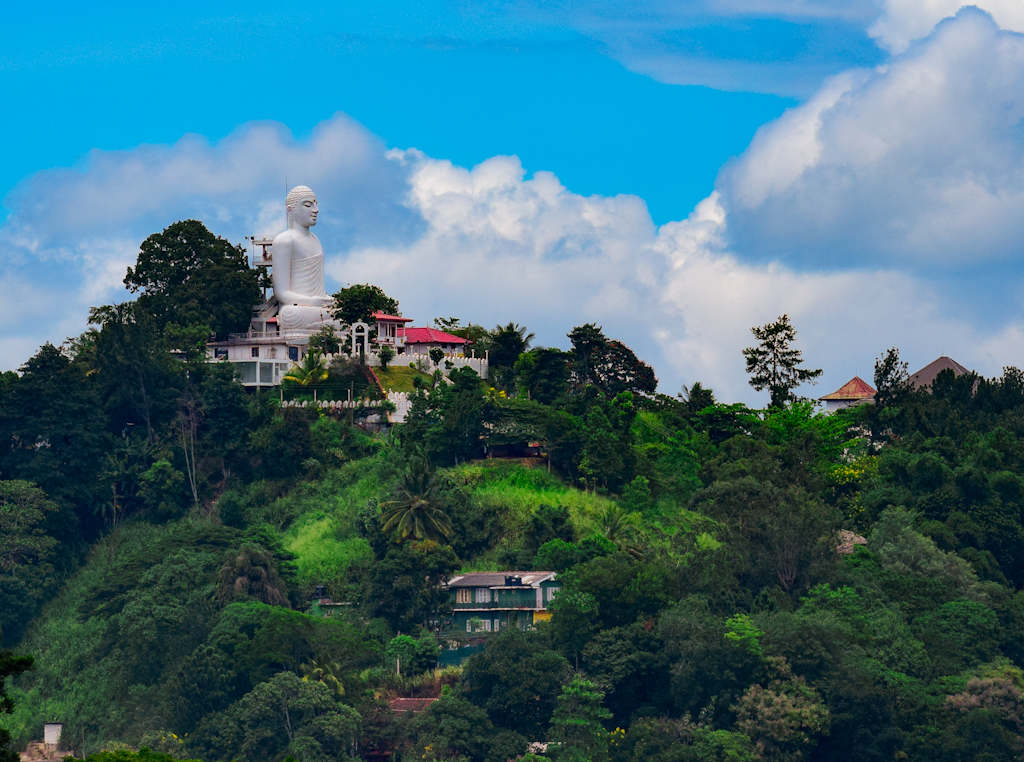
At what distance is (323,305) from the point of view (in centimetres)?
7700

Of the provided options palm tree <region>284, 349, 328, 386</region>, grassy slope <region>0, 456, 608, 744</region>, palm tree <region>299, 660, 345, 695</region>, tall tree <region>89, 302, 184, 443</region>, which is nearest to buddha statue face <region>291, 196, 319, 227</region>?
palm tree <region>284, 349, 328, 386</region>

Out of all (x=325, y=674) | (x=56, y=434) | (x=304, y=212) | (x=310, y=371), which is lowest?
(x=325, y=674)

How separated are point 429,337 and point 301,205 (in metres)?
9.06

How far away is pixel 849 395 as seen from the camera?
90.8 m

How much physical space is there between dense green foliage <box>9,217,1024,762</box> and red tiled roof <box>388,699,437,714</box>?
1.58ft

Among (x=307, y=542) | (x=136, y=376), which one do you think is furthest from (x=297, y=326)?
(x=307, y=542)

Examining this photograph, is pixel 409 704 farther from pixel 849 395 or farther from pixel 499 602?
pixel 849 395

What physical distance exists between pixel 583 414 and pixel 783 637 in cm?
1676

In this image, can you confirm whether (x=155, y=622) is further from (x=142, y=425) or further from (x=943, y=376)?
(x=943, y=376)

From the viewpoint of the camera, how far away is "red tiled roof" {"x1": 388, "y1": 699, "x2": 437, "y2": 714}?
53.2m

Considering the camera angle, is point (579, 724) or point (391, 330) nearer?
point (579, 724)

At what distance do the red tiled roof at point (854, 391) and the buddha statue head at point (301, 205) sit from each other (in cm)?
2921

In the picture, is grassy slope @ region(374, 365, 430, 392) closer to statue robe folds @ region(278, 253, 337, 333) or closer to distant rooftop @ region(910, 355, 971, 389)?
statue robe folds @ region(278, 253, 337, 333)

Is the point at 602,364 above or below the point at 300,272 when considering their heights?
below
